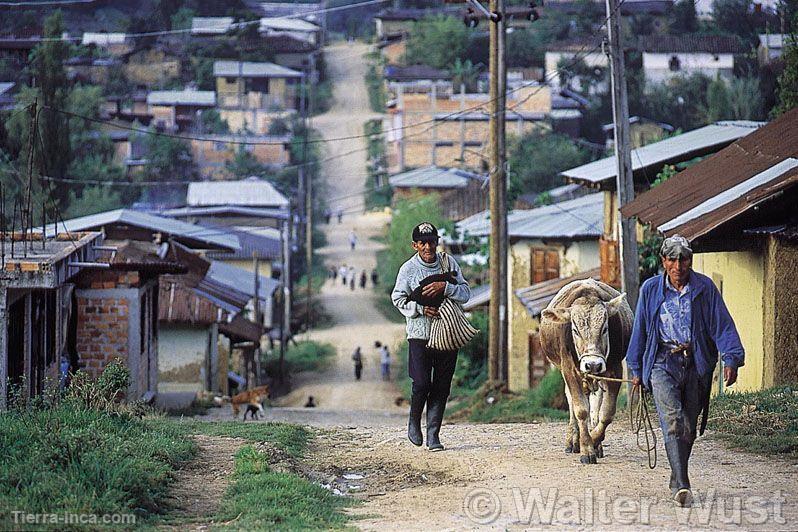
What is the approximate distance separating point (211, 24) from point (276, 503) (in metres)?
82.4

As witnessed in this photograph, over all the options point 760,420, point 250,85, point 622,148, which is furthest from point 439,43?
point 760,420

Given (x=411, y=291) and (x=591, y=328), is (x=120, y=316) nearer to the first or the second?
(x=411, y=291)

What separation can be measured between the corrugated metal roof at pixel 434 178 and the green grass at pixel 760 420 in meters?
44.7

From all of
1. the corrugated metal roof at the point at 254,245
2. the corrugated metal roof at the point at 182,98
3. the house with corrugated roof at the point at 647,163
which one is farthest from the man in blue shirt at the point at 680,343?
the corrugated metal roof at the point at 182,98

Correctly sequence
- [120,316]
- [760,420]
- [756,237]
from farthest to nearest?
[120,316] → [756,237] → [760,420]

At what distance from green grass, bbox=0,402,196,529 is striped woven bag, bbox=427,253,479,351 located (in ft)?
7.44

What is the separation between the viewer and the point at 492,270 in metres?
23.3

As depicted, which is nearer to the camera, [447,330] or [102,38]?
[447,330]

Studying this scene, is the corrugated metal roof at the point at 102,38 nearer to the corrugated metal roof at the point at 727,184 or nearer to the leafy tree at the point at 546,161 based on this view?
the leafy tree at the point at 546,161

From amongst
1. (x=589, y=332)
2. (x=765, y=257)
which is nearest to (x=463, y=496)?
(x=589, y=332)

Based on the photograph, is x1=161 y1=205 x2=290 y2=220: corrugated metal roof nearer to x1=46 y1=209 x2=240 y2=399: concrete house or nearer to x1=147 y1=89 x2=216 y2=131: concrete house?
x1=147 y1=89 x2=216 y2=131: concrete house

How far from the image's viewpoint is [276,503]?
8.06 m

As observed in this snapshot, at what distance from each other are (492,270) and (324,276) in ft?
129

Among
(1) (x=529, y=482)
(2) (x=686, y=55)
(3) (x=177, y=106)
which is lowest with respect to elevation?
(1) (x=529, y=482)
